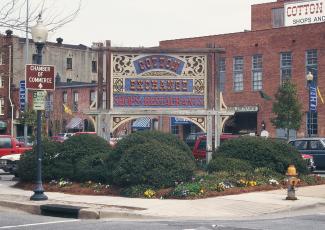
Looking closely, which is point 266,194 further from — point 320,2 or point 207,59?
point 320,2

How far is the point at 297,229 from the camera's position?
11.7 metres

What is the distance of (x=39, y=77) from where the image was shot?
16594mm

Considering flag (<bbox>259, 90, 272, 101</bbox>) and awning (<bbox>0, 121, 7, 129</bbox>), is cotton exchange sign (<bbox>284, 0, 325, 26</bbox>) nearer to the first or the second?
flag (<bbox>259, 90, 272, 101</bbox>)

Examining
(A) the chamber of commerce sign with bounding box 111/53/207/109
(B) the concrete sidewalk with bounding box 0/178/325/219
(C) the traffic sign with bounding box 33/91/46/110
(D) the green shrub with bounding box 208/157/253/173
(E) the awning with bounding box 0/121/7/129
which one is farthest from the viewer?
(E) the awning with bounding box 0/121/7/129

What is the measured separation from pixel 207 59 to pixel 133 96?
9.11 ft

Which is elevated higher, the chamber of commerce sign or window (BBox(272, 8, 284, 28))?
window (BBox(272, 8, 284, 28))

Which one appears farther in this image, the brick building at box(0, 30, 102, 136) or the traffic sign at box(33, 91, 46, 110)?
the brick building at box(0, 30, 102, 136)

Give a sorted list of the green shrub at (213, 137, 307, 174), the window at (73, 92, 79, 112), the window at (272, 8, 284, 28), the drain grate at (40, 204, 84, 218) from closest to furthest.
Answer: the drain grate at (40, 204, 84, 218) → the green shrub at (213, 137, 307, 174) → the window at (73, 92, 79, 112) → the window at (272, 8, 284, 28)

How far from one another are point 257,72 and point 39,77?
38038 mm

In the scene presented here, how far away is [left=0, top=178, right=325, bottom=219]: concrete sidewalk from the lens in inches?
542

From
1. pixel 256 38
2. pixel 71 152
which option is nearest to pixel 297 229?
pixel 71 152

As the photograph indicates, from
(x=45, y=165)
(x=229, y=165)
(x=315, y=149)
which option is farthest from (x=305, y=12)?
(x=45, y=165)

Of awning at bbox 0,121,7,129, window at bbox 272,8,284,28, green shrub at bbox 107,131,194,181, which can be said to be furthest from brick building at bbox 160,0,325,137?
green shrub at bbox 107,131,194,181

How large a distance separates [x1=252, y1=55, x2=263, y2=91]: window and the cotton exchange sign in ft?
33.0
